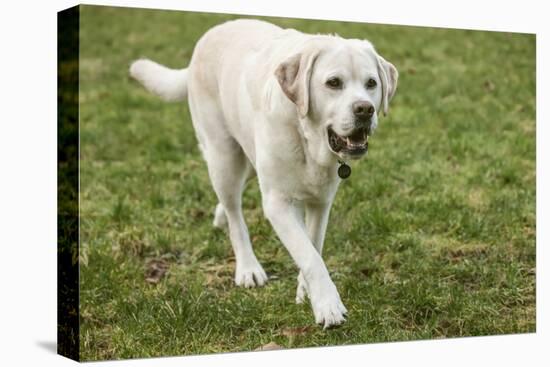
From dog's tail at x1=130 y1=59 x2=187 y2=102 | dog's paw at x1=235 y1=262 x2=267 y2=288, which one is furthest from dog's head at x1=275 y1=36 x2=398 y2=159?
dog's tail at x1=130 y1=59 x2=187 y2=102

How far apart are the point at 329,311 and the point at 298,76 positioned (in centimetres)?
103

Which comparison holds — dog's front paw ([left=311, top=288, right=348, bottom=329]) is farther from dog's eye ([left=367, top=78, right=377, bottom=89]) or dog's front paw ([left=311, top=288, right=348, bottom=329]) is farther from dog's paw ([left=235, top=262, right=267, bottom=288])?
dog's paw ([left=235, top=262, right=267, bottom=288])

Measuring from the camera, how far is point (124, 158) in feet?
22.5

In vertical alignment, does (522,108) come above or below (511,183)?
above

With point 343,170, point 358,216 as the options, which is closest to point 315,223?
point 343,170

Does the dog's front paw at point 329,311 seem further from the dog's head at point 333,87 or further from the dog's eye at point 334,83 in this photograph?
the dog's eye at point 334,83

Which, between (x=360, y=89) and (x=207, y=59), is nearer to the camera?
(x=360, y=89)

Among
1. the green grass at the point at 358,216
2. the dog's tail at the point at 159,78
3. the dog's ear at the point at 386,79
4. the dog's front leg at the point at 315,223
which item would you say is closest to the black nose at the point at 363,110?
the dog's ear at the point at 386,79

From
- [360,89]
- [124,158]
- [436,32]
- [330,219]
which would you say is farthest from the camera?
[436,32]

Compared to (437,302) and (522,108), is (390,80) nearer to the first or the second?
(437,302)

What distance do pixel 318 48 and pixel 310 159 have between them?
20.0 inches

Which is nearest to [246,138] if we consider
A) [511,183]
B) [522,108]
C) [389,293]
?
[389,293]

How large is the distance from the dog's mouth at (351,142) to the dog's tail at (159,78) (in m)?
1.57

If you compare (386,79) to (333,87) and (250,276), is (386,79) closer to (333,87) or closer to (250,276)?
(333,87)
